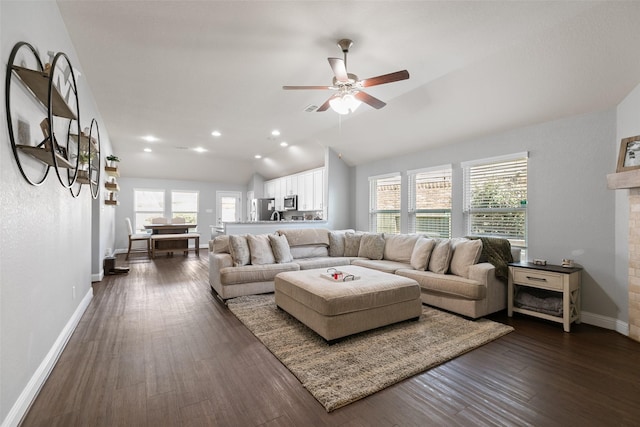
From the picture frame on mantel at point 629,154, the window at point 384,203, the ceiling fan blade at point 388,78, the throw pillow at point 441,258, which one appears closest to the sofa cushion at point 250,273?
the throw pillow at point 441,258

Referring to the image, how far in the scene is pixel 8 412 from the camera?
1501mm

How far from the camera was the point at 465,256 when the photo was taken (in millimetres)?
3559

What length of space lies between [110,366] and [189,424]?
1087mm

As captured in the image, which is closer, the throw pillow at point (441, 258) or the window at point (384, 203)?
the throw pillow at point (441, 258)

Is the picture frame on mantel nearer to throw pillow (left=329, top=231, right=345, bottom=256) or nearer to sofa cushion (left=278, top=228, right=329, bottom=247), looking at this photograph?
throw pillow (left=329, top=231, right=345, bottom=256)

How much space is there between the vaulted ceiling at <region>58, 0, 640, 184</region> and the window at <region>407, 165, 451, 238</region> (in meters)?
0.51

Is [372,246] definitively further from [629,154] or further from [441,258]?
[629,154]

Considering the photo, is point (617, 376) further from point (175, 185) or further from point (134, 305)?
point (175, 185)

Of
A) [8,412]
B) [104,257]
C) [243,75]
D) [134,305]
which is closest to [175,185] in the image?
[104,257]

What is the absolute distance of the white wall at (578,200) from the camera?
3023mm

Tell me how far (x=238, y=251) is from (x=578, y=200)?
4.27m

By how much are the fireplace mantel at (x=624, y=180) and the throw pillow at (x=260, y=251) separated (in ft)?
13.3

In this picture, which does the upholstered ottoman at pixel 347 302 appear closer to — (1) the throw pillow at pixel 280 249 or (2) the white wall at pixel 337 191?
(1) the throw pillow at pixel 280 249

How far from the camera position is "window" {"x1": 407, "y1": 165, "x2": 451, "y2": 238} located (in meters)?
4.74
